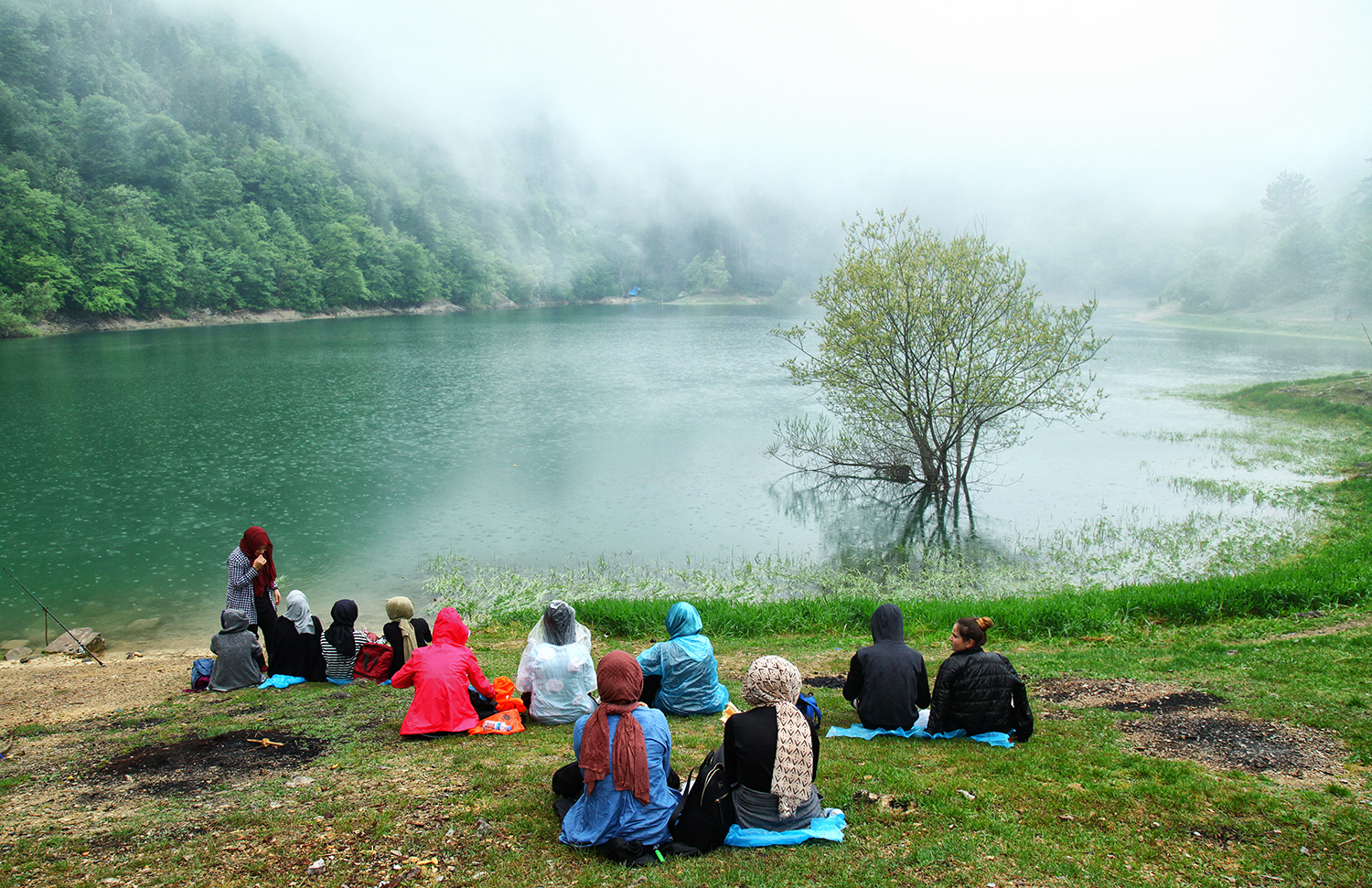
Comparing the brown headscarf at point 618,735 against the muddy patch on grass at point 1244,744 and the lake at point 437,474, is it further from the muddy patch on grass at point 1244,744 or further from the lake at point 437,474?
the lake at point 437,474

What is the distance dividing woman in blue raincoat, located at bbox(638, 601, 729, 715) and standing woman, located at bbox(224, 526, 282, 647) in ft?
18.3

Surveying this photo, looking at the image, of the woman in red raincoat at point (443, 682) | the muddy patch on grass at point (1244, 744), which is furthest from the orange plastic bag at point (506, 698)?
the muddy patch on grass at point (1244, 744)

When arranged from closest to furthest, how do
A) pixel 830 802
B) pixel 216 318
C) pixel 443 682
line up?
pixel 830 802 → pixel 443 682 → pixel 216 318

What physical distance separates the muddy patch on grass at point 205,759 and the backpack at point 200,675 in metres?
2.89

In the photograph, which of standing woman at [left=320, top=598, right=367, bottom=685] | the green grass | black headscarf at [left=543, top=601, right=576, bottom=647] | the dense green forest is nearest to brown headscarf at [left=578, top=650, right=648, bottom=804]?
the green grass

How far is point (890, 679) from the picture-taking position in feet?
25.5

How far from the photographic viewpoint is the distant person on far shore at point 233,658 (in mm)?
10047

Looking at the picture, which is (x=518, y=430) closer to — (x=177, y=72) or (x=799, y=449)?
(x=799, y=449)

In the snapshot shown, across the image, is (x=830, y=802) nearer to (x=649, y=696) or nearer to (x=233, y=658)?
(x=649, y=696)

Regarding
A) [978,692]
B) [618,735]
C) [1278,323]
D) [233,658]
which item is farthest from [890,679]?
[1278,323]

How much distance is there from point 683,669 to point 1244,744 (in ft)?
17.2

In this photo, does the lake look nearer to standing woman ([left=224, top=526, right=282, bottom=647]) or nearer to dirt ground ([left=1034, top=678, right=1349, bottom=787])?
standing woman ([left=224, top=526, right=282, bottom=647])

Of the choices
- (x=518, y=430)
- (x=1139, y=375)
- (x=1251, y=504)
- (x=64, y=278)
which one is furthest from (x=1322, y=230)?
(x=64, y=278)

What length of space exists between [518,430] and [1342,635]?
30.3 metres
